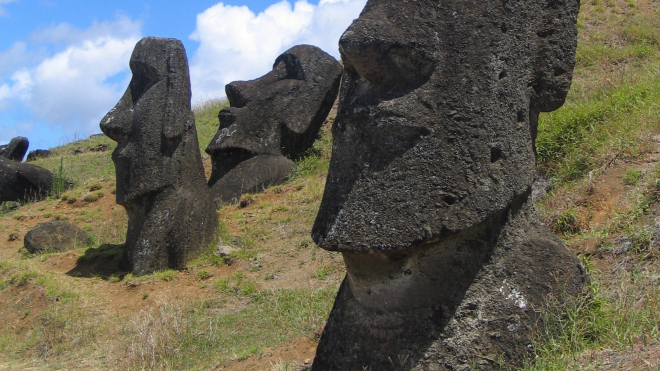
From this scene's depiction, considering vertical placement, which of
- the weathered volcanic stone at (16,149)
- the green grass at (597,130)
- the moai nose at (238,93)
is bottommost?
the green grass at (597,130)

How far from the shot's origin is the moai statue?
3379mm

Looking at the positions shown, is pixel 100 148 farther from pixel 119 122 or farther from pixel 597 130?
pixel 597 130

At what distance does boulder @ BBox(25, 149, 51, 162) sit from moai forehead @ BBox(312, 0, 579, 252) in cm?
1702

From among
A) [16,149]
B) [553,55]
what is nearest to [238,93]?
[16,149]

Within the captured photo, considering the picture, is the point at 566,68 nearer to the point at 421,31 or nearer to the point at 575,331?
the point at 421,31

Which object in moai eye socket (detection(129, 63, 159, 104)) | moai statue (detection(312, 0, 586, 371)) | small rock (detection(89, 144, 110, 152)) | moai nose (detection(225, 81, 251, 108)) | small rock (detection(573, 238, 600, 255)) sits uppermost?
moai eye socket (detection(129, 63, 159, 104))

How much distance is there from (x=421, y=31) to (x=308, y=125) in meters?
8.78

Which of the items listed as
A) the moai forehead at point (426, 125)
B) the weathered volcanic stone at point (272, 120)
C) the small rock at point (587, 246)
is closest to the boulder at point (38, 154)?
the weathered volcanic stone at point (272, 120)

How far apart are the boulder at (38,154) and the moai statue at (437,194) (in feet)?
55.8

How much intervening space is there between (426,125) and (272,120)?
28.5ft

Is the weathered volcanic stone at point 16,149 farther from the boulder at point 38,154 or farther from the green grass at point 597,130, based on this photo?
the green grass at point 597,130

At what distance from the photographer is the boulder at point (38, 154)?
19.1m

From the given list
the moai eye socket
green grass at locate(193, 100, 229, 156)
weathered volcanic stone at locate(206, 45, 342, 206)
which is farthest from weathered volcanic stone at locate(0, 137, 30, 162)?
the moai eye socket

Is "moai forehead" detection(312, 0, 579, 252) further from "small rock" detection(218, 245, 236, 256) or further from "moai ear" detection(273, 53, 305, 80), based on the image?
"moai ear" detection(273, 53, 305, 80)
